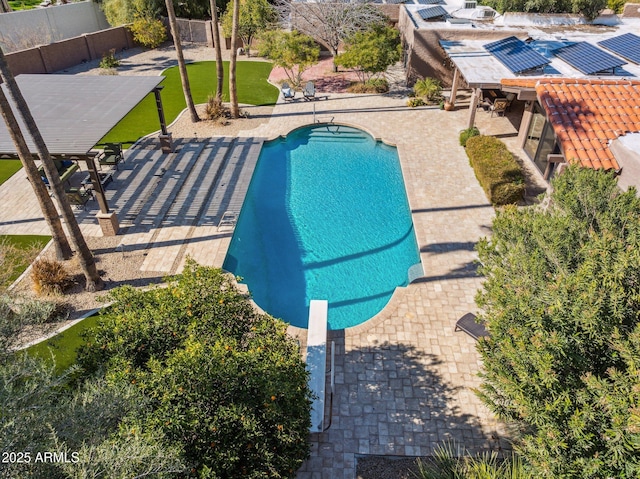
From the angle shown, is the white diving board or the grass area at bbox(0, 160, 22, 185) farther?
Answer: the grass area at bbox(0, 160, 22, 185)

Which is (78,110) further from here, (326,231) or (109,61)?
(109,61)

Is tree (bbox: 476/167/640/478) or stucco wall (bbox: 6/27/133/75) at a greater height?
tree (bbox: 476/167/640/478)

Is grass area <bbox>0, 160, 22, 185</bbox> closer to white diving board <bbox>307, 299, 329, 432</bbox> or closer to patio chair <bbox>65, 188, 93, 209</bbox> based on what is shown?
patio chair <bbox>65, 188, 93, 209</bbox>

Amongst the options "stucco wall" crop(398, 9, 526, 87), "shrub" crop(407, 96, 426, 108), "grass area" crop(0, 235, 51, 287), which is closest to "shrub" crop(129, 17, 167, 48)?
"stucco wall" crop(398, 9, 526, 87)

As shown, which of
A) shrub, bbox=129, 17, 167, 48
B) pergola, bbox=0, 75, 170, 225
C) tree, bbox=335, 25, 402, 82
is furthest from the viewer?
shrub, bbox=129, 17, 167, 48

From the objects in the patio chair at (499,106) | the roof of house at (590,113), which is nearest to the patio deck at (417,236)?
the patio chair at (499,106)

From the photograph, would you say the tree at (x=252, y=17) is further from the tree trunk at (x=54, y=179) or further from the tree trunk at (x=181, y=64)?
the tree trunk at (x=54, y=179)

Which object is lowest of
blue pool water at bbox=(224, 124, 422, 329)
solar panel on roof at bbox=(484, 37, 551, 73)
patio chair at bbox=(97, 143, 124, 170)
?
blue pool water at bbox=(224, 124, 422, 329)

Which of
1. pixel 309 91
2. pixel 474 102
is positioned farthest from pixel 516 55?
pixel 309 91

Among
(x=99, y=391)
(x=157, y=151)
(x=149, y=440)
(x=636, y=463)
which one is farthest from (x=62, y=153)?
(x=636, y=463)
